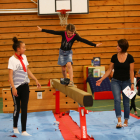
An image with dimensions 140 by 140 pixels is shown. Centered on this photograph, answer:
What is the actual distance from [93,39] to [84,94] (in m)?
5.82

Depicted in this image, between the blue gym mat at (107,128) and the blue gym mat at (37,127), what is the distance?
1.80 ft

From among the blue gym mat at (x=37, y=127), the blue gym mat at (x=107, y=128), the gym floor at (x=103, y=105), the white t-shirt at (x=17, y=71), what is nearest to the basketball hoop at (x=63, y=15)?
the gym floor at (x=103, y=105)

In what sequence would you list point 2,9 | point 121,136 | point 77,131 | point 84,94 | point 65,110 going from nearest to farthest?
point 84,94 < point 121,136 < point 77,131 < point 65,110 < point 2,9

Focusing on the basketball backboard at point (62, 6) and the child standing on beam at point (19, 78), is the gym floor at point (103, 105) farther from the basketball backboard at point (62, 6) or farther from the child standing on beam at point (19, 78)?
the basketball backboard at point (62, 6)

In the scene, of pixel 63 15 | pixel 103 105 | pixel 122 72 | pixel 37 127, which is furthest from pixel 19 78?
pixel 63 15

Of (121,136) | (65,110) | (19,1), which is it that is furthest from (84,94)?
(19,1)

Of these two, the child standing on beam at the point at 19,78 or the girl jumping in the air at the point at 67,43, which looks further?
the girl jumping in the air at the point at 67,43

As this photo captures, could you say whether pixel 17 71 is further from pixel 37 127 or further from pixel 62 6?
pixel 62 6

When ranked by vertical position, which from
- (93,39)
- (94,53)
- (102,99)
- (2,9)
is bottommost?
(102,99)

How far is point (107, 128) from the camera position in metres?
3.99

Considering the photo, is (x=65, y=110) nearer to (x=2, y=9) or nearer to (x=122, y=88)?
(x=122, y=88)

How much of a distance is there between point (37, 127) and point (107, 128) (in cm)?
125

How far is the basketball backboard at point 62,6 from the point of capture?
25.8ft

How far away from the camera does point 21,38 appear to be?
842 cm
